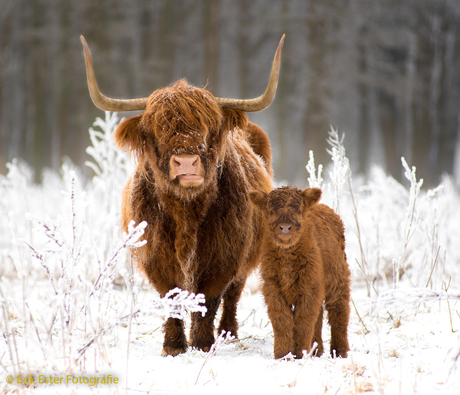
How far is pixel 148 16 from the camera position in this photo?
17797 mm

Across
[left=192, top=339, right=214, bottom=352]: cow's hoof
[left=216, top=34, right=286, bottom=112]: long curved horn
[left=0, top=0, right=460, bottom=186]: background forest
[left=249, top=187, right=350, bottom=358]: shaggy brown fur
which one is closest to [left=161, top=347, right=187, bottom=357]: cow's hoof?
[left=192, top=339, right=214, bottom=352]: cow's hoof

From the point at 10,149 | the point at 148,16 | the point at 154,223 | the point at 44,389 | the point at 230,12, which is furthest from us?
the point at 10,149

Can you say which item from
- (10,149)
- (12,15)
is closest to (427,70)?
(12,15)

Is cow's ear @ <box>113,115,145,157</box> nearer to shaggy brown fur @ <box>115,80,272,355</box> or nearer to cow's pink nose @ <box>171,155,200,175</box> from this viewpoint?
shaggy brown fur @ <box>115,80,272,355</box>

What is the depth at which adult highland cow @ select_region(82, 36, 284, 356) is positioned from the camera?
3.27m

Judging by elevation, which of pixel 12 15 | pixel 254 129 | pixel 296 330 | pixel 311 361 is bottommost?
pixel 311 361

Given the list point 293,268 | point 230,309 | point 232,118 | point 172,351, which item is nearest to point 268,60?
point 232,118

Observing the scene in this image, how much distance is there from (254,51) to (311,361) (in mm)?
16569

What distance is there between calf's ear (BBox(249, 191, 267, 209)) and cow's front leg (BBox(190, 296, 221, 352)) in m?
1.05

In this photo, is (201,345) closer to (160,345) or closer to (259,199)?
(160,345)

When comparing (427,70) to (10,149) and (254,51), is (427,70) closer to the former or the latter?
(254,51)

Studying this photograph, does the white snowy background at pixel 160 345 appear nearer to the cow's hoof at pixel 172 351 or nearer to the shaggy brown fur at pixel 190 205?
the cow's hoof at pixel 172 351

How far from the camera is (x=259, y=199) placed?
295cm

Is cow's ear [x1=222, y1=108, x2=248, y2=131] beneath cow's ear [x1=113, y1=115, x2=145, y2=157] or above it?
above
